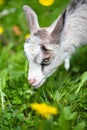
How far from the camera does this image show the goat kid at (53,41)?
3811mm

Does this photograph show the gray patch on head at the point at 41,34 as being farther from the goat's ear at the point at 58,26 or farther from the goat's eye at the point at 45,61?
the goat's eye at the point at 45,61

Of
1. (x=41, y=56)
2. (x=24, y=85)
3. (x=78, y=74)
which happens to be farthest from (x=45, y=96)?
(x=78, y=74)

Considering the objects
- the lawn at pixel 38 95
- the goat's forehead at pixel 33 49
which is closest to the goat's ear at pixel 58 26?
the goat's forehead at pixel 33 49

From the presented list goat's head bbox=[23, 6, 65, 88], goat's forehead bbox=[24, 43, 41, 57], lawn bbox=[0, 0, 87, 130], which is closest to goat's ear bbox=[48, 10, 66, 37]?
goat's head bbox=[23, 6, 65, 88]

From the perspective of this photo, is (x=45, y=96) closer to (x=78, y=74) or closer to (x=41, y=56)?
(x=41, y=56)

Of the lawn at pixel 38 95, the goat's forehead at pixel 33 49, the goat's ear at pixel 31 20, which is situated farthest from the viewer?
the goat's ear at pixel 31 20

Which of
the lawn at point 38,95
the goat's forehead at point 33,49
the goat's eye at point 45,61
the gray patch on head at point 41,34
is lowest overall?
the lawn at point 38,95

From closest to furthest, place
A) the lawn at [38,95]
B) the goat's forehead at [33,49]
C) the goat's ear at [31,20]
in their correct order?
the lawn at [38,95] < the goat's forehead at [33,49] < the goat's ear at [31,20]

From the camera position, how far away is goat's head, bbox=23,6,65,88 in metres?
3.79

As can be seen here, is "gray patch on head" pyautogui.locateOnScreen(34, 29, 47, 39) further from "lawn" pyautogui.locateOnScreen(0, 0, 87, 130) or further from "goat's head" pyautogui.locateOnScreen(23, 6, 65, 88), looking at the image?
"lawn" pyautogui.locateOnScreen(0, 0, 87, 130)

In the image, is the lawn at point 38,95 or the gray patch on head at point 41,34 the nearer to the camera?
the lawn at point 38,95

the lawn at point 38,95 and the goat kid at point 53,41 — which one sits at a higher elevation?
the goat kid at point 53,41

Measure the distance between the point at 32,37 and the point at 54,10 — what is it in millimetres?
2371

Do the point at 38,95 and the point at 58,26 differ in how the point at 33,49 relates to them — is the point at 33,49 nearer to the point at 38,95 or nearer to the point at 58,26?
the point at 58,26
